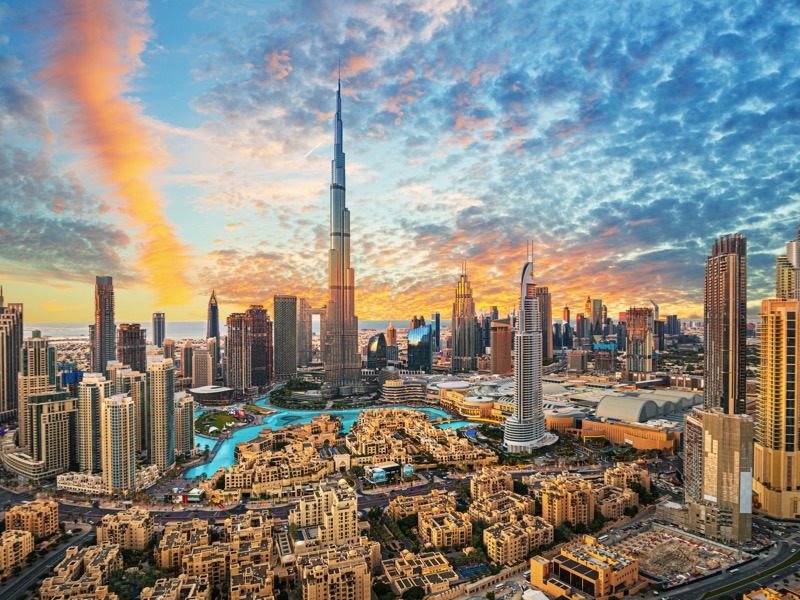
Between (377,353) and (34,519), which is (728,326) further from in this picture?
(377,353)

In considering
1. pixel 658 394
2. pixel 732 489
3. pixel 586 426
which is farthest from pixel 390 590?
pixel 658 394

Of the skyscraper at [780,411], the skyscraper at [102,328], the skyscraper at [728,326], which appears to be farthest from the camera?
the skyscraper at [102,328]

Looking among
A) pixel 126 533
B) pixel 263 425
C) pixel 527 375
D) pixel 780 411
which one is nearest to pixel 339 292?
pixel 263 425

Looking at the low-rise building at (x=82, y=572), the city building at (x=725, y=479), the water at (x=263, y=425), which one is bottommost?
the water at (x=263, y=425)

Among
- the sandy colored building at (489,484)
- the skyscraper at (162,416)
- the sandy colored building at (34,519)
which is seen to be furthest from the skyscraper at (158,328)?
the sandy colored building at (489,484)

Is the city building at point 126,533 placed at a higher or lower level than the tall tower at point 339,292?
lower

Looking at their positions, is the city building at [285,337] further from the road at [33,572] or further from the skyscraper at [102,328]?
the road at [33,572]
